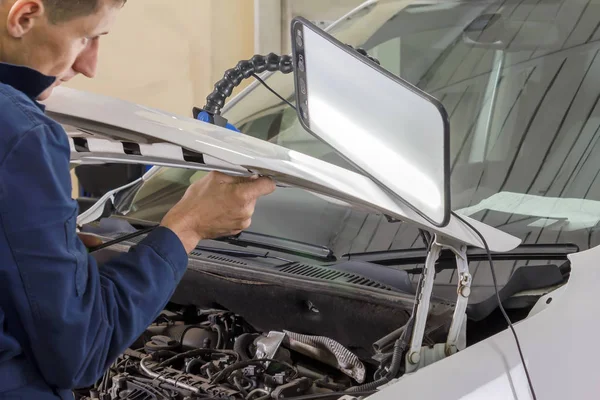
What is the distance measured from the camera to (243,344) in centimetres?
179

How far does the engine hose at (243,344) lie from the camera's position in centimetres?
175

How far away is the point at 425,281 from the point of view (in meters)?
1.42

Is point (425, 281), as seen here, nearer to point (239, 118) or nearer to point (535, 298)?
point (535, 298)

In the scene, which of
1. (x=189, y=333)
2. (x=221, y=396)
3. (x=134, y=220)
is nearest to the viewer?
(x=221, y=396)

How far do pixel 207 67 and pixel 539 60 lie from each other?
406 cm

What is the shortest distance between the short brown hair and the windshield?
924mm

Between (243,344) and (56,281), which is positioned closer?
(56,281)

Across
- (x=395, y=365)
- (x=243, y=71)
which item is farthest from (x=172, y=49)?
(x=395, y=365)

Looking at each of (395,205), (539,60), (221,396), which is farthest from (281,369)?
(539,60)

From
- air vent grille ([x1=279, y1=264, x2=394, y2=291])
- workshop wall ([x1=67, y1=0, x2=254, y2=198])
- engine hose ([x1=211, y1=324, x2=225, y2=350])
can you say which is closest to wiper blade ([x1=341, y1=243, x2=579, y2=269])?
air vent grille ([x1=279, y1=264, x2=394, y2=291])

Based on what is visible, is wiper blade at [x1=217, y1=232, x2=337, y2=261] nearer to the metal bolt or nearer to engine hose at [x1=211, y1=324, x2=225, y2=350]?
engine hose at [x1=211, y1=324, x2=225, y2=350]

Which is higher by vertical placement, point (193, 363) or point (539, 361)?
point (539, 361)

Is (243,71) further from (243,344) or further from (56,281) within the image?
(56,281)

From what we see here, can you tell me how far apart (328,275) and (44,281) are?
793 millimetres
